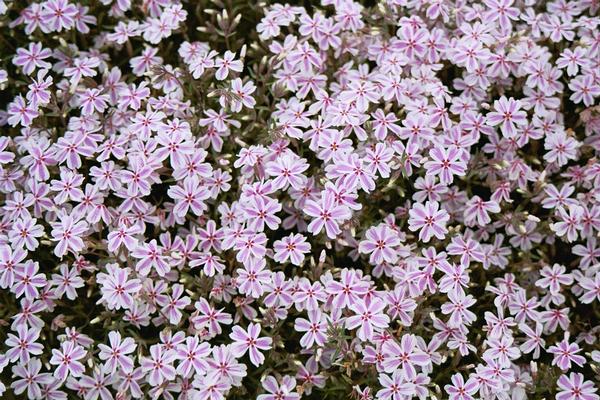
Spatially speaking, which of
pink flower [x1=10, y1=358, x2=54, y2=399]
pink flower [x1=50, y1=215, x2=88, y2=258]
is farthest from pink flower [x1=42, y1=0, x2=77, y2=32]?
pink flower [x1=10, y1=358, x2=54, y2=399]

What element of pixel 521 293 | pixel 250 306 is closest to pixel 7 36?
pixel 250 306

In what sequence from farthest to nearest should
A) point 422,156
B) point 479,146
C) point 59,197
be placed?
point 479,146 < point 422,156 < point 59,197

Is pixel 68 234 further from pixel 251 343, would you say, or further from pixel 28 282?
pixel 251 343

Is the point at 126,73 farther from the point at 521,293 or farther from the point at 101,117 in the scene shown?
the point at 521,293

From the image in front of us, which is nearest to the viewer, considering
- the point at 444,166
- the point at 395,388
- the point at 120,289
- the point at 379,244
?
the point at 395,388

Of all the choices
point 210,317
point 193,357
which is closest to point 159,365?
point 193,357

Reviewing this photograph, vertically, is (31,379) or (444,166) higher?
(444,166)

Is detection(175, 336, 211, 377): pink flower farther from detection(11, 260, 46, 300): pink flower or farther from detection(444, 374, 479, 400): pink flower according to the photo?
detection(444, 374, 479, 400): pink flower
